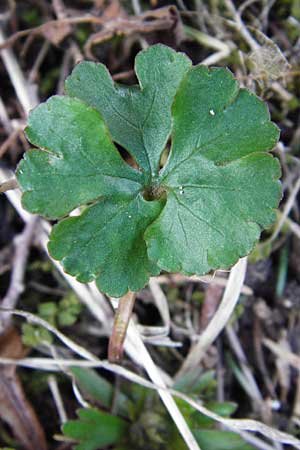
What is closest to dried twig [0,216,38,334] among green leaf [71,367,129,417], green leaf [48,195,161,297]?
green leaf [71,367,129,417]

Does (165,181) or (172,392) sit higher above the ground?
(165,181)

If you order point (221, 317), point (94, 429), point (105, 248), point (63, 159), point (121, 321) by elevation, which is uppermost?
point (63, 159)

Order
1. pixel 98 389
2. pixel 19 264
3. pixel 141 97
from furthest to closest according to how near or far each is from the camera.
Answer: pixel 19 264, pixel 98 389, pixel 141 97

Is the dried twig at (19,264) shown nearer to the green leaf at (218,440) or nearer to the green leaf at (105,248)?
the green leaf at (105,248)

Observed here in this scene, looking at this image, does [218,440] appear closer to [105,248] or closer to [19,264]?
[105,248]

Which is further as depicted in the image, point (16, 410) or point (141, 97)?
point (16, 410)

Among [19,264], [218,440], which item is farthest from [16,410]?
[218,440]

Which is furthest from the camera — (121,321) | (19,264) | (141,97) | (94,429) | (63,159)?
(19,264)

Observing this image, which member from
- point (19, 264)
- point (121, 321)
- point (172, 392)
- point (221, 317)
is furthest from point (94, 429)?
point (19, 264)
